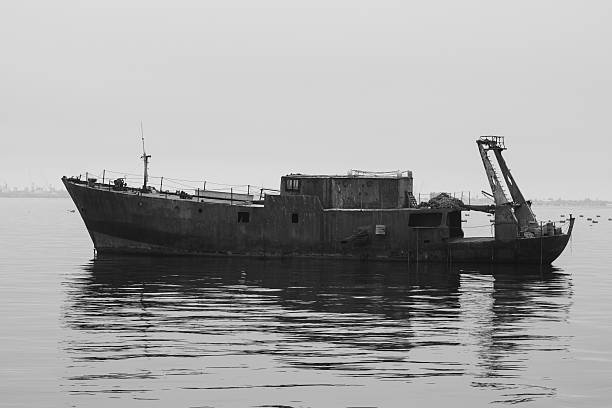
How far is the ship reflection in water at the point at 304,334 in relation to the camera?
A: 19391 mm

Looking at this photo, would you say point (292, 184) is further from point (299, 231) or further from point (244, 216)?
point (244, 216)

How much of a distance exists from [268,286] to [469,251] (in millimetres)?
16172

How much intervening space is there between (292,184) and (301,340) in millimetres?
27470

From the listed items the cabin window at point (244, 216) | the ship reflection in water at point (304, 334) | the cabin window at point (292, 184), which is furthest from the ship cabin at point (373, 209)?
the ship reflection in water at point (304, 334)

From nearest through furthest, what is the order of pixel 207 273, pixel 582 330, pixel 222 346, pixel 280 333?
pixel 222 346, pixel 280 333, pixel 582 330, pixel 207 273

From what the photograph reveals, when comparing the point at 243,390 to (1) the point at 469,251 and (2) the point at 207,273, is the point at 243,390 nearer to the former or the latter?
(2) the point at 207,273

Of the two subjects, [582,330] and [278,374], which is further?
[582,330]

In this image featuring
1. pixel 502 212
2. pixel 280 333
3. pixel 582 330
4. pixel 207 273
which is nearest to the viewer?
pixel 280 333

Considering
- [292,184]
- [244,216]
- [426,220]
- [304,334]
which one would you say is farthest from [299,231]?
[304,334]

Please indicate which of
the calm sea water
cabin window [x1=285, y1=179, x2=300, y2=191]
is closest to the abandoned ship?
cabin window [x1=285, y1=179, x2=300, y2=191]

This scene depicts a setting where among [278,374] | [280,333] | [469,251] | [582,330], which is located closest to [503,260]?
[469,251]

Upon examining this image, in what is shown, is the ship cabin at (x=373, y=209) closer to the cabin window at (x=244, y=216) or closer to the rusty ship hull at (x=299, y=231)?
the rusty ship hull at (x=299, y=231)

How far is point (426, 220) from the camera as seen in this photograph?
51188 millimetres

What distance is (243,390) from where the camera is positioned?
1892cm
